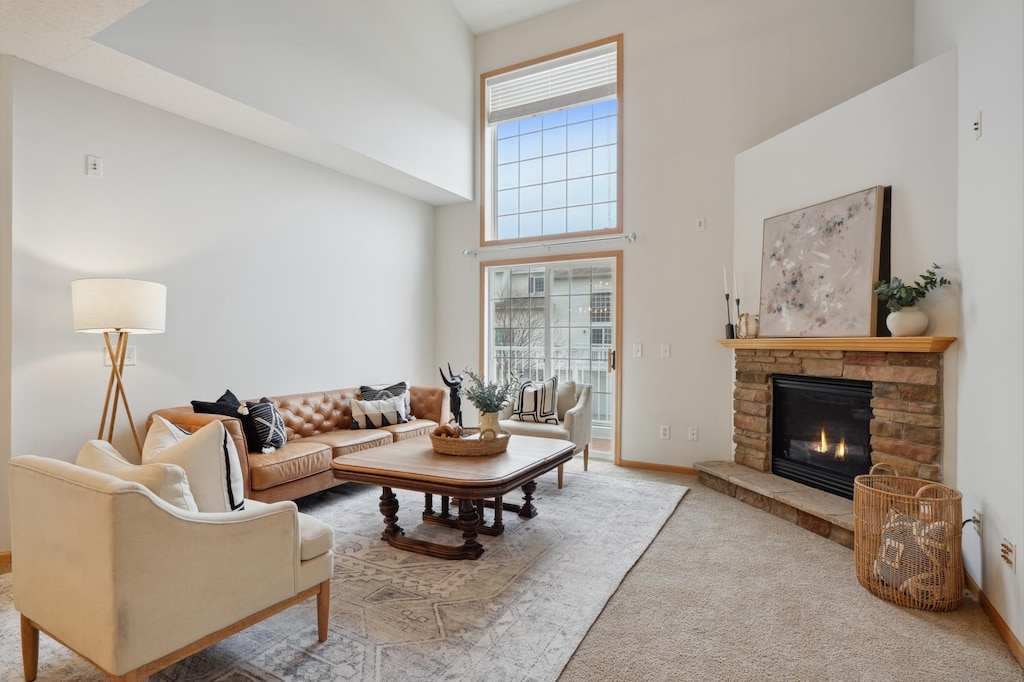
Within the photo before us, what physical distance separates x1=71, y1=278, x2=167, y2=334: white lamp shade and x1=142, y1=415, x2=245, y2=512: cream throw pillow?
130cm

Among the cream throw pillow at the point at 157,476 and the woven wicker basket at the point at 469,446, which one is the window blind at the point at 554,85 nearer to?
the woven wicker basket at the point at 469,446

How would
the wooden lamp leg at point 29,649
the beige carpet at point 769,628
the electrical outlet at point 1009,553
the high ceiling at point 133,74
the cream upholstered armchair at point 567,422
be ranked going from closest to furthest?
1. the wooden lamp leg at point 29,649
2. the beige carpet at point 769,628
3. the electrical outlet at point 1009,553
4. the high ceiling at point 133,74
5. the cream upholstered armchair at point 567,422

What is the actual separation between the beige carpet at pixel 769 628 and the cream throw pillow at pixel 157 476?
Answer: 4.71 feet

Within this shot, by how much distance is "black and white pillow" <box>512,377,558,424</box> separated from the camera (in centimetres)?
492

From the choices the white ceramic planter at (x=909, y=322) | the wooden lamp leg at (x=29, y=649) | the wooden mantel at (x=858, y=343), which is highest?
the white ceramic planter at (x=909, y=322)

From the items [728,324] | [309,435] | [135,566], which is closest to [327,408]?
[309,435]

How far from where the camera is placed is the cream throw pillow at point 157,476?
5.56ft

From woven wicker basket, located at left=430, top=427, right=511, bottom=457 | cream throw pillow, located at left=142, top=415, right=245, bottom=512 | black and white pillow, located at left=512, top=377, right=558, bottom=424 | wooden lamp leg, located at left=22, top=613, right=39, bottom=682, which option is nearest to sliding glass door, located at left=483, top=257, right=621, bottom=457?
black and white pillow, located at left=512, top=377, right=558, bottom=424

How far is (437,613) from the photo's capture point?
238 centimetres

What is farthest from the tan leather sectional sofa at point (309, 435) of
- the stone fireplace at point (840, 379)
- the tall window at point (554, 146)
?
the stone fireplace at point (840, 379)

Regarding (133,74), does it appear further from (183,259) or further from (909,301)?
(909,301)

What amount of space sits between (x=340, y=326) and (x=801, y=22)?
4.72m

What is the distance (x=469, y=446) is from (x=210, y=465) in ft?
5.15

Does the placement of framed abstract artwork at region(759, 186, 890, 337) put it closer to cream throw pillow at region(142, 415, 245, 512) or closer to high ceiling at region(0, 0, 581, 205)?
high ceiling at region(0, 0, 581, 205)
